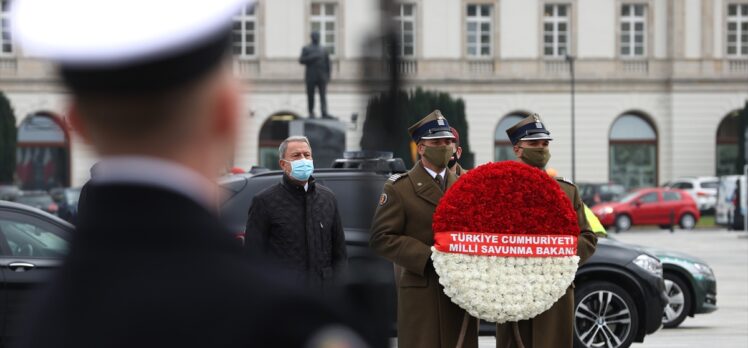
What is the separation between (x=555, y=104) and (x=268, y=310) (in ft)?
212

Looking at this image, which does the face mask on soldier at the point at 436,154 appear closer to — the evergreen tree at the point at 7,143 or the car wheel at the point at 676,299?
the car wheel at the point at 676,299

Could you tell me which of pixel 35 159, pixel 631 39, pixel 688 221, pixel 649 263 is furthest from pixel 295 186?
pixel 631 39

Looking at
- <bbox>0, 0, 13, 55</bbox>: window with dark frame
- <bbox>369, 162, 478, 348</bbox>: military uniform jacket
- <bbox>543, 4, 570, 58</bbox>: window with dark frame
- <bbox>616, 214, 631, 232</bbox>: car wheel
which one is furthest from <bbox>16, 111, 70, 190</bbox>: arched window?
<bbox>0, 0, 13, 55</bbox>: window with dark frame

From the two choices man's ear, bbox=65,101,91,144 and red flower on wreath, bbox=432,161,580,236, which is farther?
red flower on wreath, bbox=432,161,580,236

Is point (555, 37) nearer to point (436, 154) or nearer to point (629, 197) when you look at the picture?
point (629, 197)

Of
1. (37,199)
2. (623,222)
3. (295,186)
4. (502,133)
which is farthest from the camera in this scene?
(502,133)

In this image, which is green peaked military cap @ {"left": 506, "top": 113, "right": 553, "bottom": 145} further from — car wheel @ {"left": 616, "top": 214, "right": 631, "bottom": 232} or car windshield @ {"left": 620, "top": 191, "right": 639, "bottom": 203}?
car windshield @ {"left": 620, "top": 191, "right": 639, "bottom": 203}

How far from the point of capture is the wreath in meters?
6.38

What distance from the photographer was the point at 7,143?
5778 cm

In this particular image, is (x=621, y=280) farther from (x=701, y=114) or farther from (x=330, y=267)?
(x=701, y=114)

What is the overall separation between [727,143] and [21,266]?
59223 millimetres

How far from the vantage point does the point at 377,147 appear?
1540 millimetres

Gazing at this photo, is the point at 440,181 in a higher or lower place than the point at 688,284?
higher

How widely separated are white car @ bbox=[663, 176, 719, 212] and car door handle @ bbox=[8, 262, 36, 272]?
44993 mm
